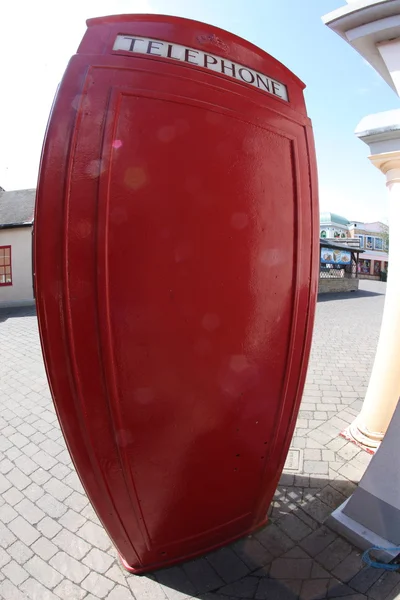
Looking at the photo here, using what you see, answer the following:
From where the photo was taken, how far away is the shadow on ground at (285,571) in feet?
7.26

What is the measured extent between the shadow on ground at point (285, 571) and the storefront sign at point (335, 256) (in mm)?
19088

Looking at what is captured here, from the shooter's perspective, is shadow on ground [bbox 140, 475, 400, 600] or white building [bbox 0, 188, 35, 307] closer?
shadow on ground [bbox 140, 475, 400, 600]

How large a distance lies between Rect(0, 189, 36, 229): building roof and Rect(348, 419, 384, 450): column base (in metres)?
14.4

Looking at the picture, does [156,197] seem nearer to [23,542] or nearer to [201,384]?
[201,384]

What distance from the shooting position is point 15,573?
7.84ft

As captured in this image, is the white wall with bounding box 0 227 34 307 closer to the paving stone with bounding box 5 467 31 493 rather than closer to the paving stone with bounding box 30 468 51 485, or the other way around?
the paving stone with bounding box 5 467 31 493

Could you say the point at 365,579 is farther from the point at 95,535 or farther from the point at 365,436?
the point at 95,535

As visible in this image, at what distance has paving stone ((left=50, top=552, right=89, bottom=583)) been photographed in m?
2.35

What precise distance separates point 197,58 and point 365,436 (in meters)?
4.06

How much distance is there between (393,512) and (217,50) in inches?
130

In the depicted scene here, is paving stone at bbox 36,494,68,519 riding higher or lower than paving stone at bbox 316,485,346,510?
lower

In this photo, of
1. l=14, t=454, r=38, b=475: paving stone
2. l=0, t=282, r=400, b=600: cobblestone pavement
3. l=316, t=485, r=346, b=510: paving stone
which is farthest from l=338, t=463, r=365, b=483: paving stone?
l=14, t=454, r=38, b=475: paving stone

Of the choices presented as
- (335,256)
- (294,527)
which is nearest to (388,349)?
(294,527)

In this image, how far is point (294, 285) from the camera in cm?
202
